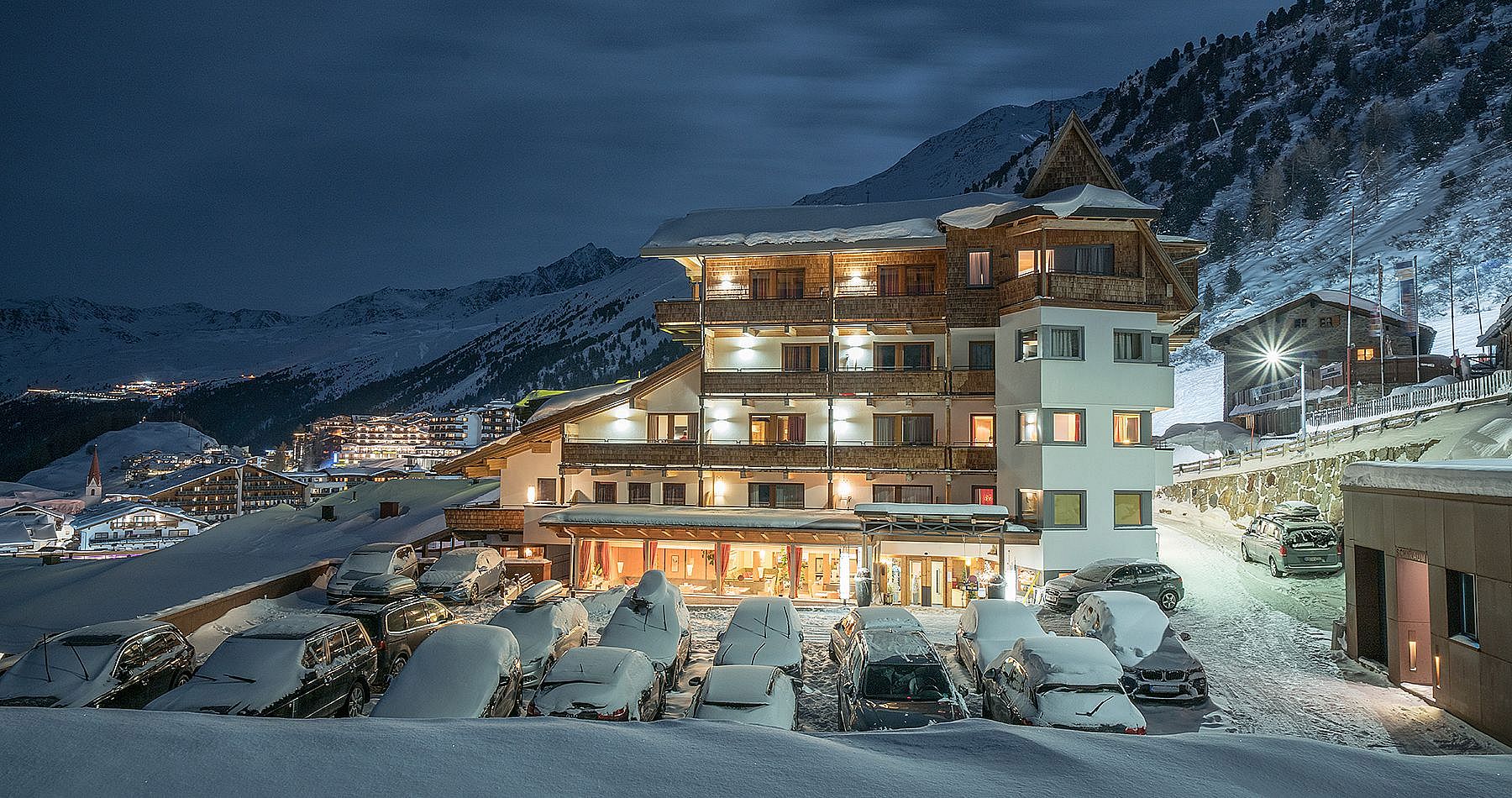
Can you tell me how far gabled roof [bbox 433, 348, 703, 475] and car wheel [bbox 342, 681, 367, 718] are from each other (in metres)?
20.5

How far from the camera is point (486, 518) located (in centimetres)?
3541

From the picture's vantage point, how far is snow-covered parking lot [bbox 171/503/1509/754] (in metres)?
14.8

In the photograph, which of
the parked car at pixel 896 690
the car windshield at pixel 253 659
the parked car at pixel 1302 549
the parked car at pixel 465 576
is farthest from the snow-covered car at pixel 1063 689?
the parked car at pixel 1302 549

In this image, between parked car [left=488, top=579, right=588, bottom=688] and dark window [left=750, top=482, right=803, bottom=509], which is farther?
dark window [left=750, top=482, right=803, bottom=509]

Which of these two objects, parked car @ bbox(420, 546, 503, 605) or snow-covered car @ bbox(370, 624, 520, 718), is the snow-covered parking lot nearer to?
parked car @ bbox(420, 546, 503, 605)

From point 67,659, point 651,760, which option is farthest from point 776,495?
point 651,760

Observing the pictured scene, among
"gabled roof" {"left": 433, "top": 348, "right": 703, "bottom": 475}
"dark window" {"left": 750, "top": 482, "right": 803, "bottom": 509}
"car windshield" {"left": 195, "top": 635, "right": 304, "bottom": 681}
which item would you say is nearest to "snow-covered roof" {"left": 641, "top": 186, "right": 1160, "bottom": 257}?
"gabled roof" {"left": 433, "top": 348, "right": 703, "bottom": 475}

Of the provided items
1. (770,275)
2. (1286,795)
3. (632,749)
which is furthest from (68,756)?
(770,275)

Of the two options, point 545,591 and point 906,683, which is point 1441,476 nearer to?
point 906,683

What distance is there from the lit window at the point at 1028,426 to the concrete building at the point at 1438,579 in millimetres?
11296

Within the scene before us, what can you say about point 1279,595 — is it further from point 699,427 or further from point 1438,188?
point 1438,188

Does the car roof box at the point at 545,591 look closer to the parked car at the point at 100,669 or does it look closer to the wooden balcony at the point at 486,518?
the parked car at the point at 100,669

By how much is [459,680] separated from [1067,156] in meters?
31.5

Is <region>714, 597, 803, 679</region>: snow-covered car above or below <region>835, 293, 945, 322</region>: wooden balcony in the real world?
below
